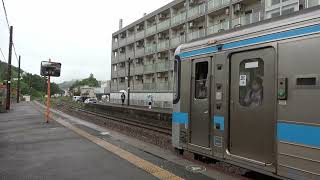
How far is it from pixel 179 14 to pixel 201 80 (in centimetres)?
3970

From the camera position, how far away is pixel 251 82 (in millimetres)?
6512

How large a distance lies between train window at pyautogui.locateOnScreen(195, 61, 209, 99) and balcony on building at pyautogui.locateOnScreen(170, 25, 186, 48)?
3712cm

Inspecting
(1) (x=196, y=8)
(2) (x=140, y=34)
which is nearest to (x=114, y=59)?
(2) (x=140, y=34)

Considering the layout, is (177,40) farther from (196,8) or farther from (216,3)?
(216,3)

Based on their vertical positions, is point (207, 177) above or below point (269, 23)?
below

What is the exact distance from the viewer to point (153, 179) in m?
6.80

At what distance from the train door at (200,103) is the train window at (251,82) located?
108 cm

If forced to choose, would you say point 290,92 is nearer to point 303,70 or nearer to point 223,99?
point 303,70

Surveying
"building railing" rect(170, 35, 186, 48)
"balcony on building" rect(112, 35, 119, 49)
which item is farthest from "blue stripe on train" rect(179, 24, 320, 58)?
"balcony on building" rect(112, 35, 119, 49)

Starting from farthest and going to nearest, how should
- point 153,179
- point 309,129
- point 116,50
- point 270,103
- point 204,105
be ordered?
point 116,50 < point 204,105 < point 153,179 < point 270,103 < point 309,129

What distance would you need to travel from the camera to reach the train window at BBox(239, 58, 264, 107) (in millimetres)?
6301

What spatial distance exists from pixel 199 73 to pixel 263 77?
85.4 inches

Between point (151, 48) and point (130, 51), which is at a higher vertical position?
point (130, 51)

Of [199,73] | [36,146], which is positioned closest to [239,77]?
[199,73]
